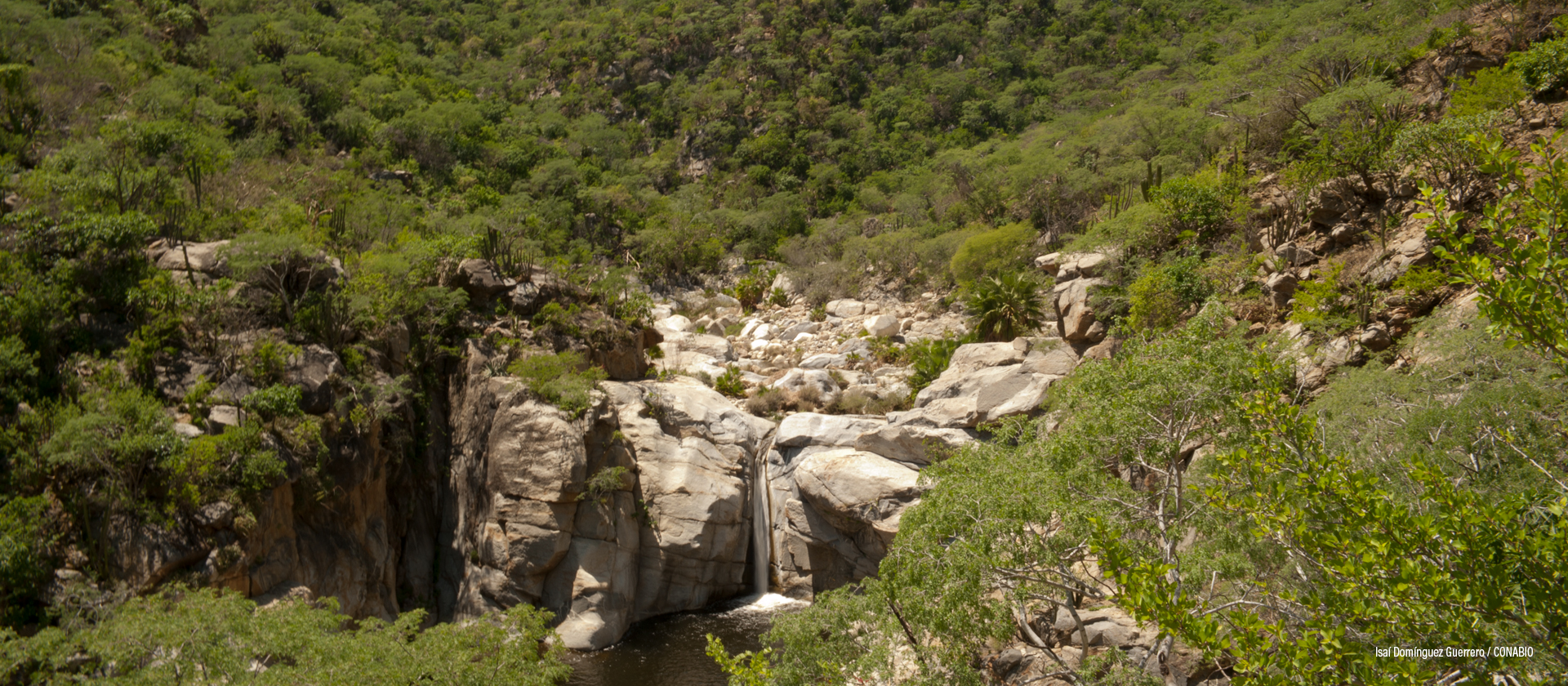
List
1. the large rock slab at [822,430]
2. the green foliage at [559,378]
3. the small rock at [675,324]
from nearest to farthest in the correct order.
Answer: the green foliage at [559,378] < the large rock slab at [822,430] < the small rock at [675,324]

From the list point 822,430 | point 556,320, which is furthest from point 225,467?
point 822,430

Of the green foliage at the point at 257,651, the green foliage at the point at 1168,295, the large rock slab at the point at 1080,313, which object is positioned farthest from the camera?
the large rock slab at the point at 1080,313

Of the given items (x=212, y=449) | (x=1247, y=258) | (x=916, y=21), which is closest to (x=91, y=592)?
(x=212, y=449)

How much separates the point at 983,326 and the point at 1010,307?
1.33 m

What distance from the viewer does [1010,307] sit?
29.3 m

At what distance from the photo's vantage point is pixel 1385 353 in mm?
14531

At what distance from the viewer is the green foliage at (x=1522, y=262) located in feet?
15.9

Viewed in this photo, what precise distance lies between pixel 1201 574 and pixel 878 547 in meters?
14.5

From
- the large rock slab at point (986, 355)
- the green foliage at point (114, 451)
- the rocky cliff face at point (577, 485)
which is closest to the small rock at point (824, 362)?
the rocky cliff face at point (577, 485)

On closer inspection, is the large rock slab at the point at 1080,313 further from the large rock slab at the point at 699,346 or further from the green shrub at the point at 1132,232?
the large rock slab at the point at 699,346

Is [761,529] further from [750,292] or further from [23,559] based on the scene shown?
[750,292]

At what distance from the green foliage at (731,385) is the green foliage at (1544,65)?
79.5ft

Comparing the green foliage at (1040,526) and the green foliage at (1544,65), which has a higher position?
the green foliage at (1544,65)

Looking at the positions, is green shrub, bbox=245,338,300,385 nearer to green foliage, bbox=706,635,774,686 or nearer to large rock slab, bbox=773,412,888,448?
large rock slab, bbox=773,412,888,448
